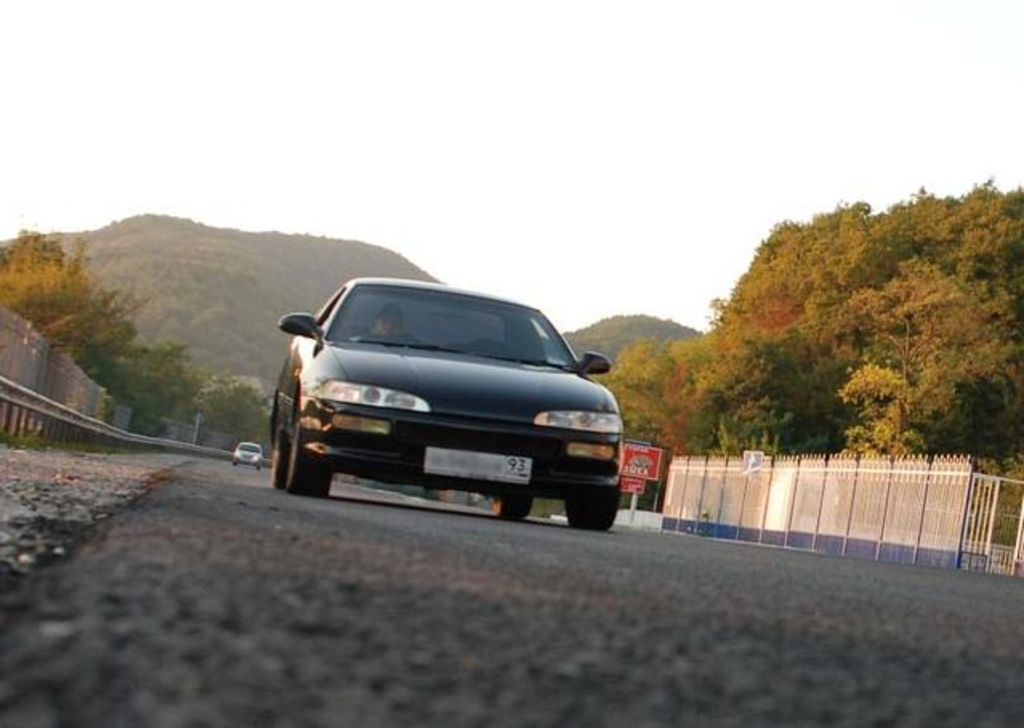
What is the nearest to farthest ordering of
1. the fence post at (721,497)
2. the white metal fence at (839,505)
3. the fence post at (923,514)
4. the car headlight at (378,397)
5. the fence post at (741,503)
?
the car headlight at (378,397)
the white metal fence at (839,505)
the fence post at (923,514)
the fence post at (741,503)
the fence post at (721,497)

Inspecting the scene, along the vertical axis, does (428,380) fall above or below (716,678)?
above

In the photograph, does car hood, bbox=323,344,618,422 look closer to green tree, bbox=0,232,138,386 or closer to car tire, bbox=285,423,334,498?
car tire, bbox=285,423,334,498

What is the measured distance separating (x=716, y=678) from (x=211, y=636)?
0.85 metres

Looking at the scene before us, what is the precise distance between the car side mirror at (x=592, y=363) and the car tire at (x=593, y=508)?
1.12 metres

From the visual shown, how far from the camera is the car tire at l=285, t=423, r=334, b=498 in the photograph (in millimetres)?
9227

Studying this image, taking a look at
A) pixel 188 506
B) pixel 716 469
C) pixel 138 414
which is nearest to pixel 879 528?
pixel 716 469

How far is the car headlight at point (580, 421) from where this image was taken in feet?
30.1

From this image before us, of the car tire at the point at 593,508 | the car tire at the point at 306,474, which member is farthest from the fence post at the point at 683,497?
the car tire at the point at 306,474

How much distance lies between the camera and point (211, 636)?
2420 millimetres

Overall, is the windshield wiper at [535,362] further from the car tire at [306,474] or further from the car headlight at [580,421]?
the car tire at [306,474]

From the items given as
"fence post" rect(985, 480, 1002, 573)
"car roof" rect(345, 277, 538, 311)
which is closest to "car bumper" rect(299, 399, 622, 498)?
"car roof" rect(345, 277, 538, 311)

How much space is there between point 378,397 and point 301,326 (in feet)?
4.28

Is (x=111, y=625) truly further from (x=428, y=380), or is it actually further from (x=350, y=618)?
(x=428, y=380)

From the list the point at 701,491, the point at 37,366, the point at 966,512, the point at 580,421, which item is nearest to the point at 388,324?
the point at 580,421
